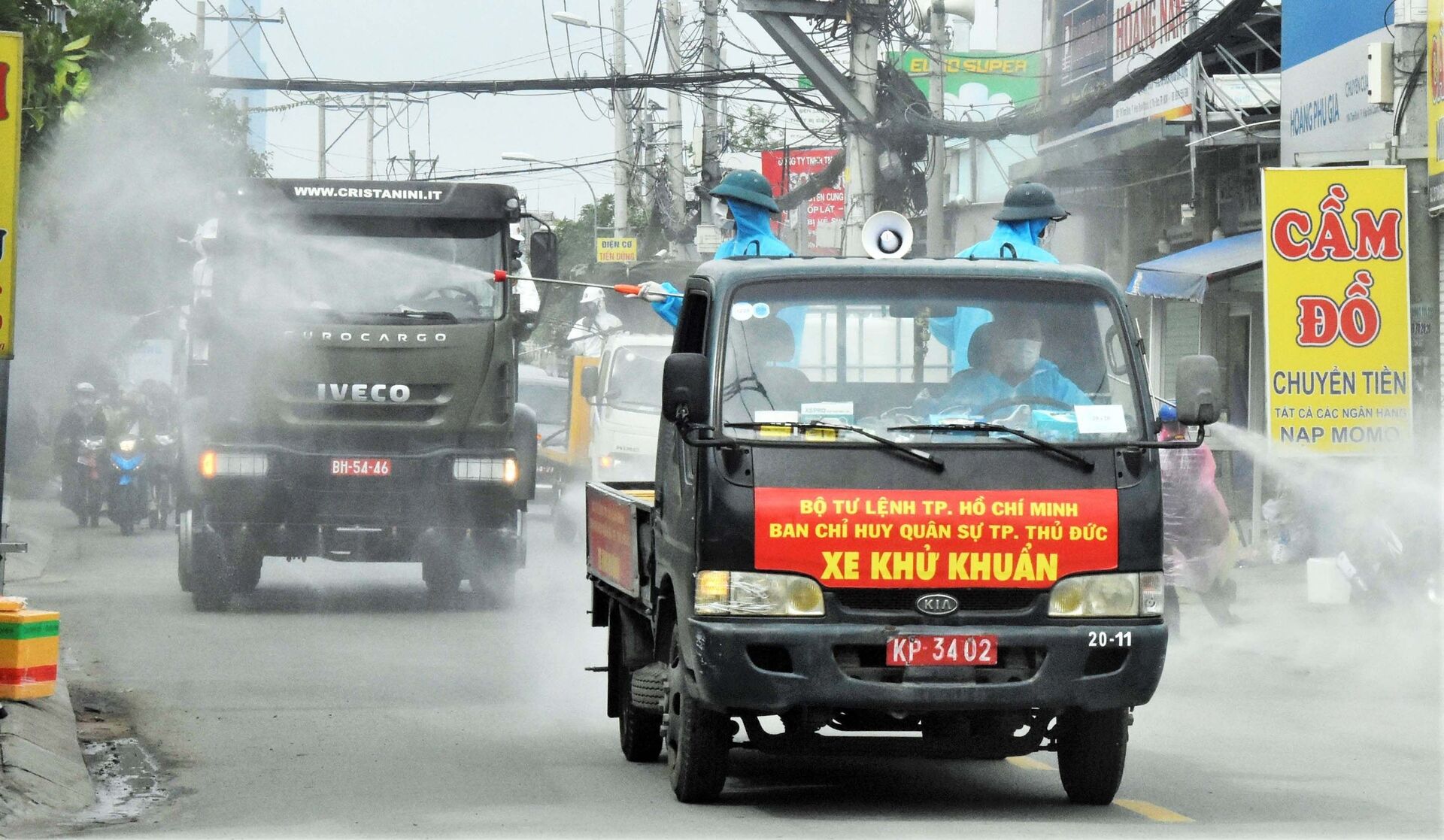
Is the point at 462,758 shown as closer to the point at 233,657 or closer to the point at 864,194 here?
the point at 233,657

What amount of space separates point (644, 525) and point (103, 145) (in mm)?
11980

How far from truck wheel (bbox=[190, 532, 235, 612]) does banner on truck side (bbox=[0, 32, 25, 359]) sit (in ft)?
24.5

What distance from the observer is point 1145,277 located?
19984 mm

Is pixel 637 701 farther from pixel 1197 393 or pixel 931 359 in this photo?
pixel 1197 393

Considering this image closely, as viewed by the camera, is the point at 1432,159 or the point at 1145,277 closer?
the point at 1432,159

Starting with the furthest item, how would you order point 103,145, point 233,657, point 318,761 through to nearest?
point 103,145 → point 233,657 → point 318,761

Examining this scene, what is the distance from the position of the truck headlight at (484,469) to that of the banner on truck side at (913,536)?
28.7 ft

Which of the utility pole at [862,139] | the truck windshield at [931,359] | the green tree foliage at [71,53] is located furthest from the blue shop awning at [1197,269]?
the truck windshield at [931,359]

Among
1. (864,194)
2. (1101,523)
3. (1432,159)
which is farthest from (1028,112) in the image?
(1101,523)

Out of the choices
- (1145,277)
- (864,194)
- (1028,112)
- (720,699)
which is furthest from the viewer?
(1028,112)

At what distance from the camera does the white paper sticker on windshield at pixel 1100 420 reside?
7.09 m

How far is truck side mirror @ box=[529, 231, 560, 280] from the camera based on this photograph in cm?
1561

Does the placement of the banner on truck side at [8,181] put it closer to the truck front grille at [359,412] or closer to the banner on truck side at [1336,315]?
the truck front grille at [359,412]

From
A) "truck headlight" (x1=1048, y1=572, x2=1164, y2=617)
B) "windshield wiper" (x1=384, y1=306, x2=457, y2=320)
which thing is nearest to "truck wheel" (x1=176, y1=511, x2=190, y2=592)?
"windshield wiper" (x1=384, y1=306, x2=457, y2=320)
